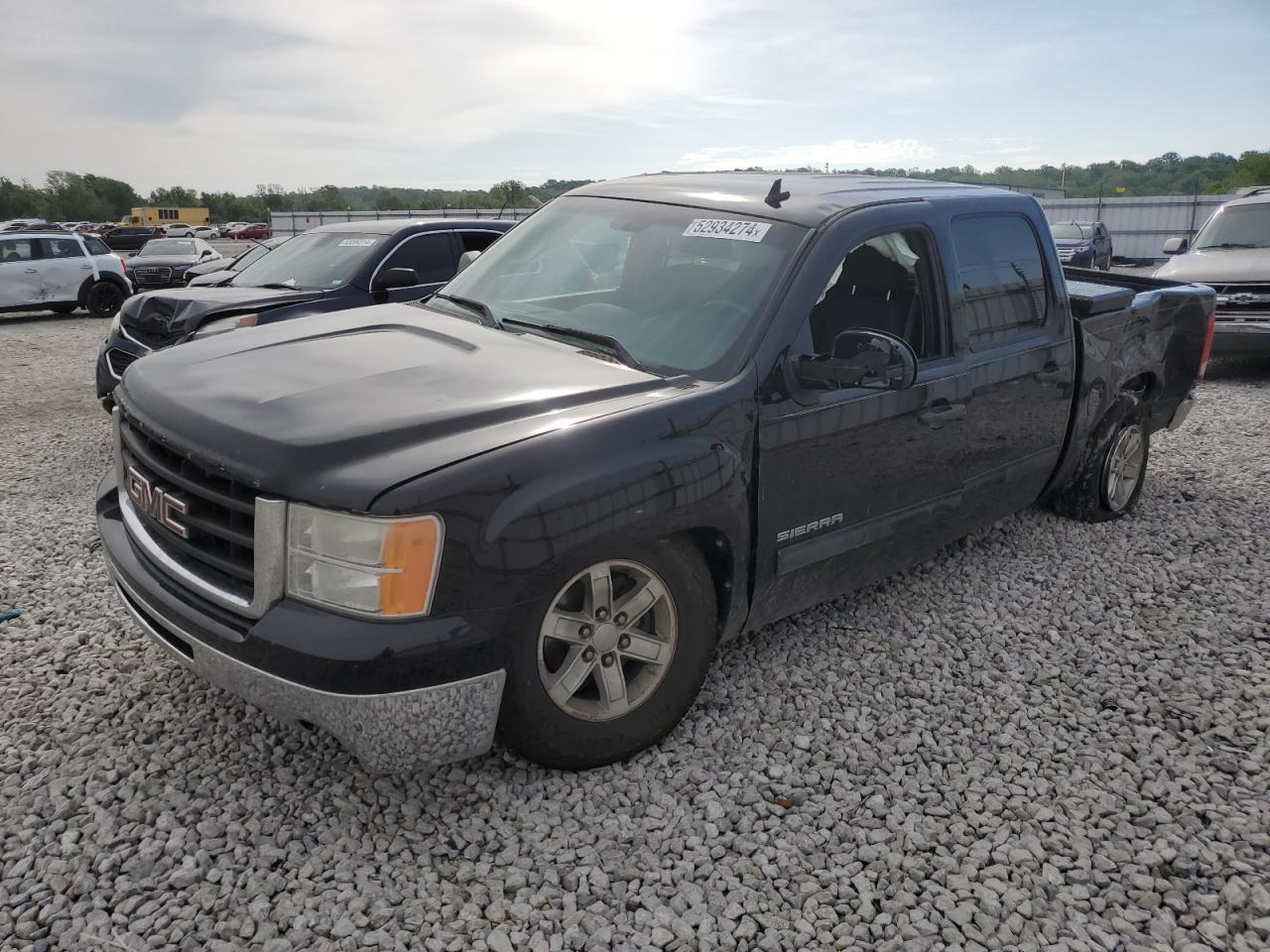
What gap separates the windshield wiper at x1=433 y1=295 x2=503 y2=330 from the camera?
12.9 feet

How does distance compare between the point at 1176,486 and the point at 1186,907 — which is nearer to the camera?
the point at 1186,907

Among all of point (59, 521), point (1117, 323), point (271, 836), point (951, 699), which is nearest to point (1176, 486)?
point (1117, 323)

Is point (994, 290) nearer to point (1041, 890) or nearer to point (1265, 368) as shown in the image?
point (1041, 890)

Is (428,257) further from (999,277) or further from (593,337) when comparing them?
(999,277)

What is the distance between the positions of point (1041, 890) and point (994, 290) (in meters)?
2.59

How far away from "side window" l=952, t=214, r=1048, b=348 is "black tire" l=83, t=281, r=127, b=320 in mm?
17667

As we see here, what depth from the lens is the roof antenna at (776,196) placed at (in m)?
3.84

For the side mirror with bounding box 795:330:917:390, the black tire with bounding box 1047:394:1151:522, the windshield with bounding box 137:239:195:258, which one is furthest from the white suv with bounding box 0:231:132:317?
the side mirror with bounding box 795:330:917:390

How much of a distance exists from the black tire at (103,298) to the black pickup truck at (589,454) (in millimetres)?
16288

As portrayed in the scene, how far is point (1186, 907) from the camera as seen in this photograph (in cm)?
271

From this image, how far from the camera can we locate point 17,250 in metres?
17.3

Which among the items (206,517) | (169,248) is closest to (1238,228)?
(206,517)

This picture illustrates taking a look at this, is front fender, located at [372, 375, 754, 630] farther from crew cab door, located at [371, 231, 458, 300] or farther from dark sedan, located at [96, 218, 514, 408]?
crew cab door, located at [371, 231, 458, 300]

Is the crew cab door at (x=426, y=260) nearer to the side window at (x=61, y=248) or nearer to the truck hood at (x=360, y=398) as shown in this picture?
the truck hood at (x=360, y=398)
